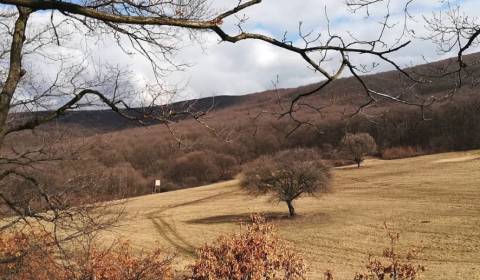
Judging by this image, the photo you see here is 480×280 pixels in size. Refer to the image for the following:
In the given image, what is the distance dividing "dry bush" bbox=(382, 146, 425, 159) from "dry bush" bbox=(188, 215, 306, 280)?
70.2m

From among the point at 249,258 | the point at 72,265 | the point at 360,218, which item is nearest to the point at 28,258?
the point at 72,265

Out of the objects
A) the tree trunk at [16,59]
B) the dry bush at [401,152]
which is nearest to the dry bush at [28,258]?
the tree trunk at [16,59]

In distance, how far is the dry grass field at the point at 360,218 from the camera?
1008 inches

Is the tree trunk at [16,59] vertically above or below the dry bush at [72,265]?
above

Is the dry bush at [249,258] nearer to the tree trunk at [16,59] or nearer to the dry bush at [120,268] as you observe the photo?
the dry bush at [120,268]

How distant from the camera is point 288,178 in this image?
131 ft

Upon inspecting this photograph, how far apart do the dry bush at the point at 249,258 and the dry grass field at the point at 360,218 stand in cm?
647

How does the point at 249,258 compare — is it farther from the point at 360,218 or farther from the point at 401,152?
the point at 401,152

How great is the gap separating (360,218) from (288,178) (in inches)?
251

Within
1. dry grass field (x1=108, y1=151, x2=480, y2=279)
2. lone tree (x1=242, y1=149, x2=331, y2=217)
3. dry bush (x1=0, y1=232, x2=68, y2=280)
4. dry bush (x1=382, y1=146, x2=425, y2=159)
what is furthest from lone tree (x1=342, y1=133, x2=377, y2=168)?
dry bush (x1=0, y1=232, x2=68, y2=280)

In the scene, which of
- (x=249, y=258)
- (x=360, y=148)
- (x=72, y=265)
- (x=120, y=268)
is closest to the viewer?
(x=72, y=265)

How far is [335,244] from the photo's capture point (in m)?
29.6

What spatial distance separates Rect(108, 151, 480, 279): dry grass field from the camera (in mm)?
25609

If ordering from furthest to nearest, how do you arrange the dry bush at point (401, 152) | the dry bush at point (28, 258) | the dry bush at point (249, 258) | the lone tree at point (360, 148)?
the dry bush at point (401, 152)
the lone tree at point (360, 148)
the dry bush at point (249, 258)
the dry bush at point (28, 258)
